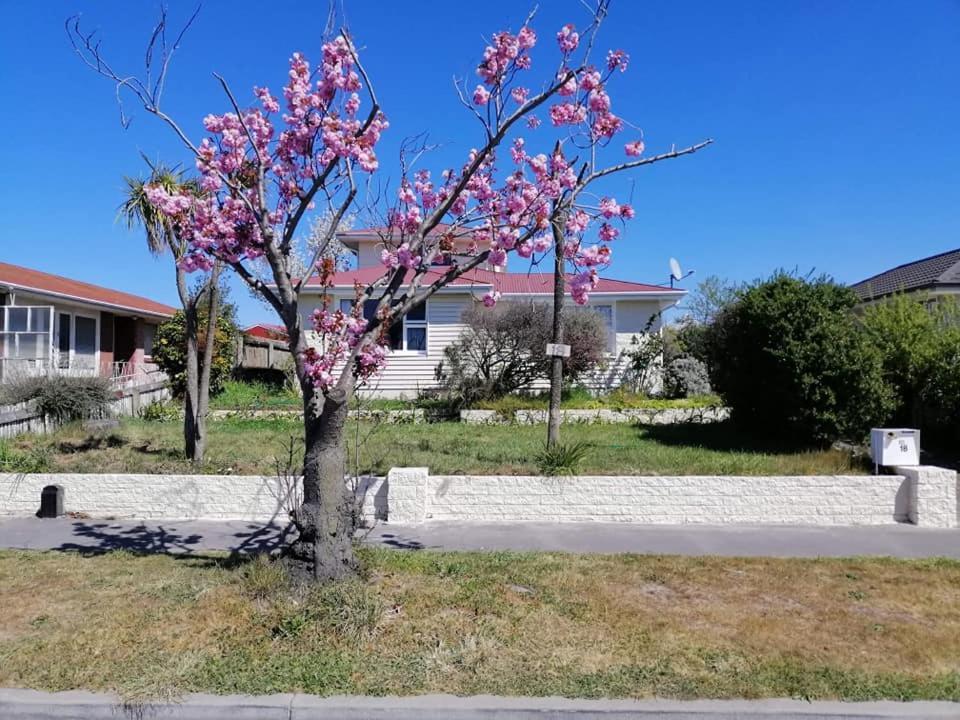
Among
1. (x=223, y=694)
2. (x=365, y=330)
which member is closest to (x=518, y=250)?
(x=365, y=330)

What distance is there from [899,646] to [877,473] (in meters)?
4.74

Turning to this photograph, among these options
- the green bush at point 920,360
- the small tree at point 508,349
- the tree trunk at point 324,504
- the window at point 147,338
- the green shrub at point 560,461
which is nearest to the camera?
the tree trunk at point 324,504

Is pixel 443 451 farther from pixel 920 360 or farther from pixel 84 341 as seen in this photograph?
pixel 84 341

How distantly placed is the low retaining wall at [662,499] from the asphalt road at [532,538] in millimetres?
171

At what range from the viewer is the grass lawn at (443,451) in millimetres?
9375

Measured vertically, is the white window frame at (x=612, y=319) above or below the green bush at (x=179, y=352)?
above

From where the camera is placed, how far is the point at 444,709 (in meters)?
3.97

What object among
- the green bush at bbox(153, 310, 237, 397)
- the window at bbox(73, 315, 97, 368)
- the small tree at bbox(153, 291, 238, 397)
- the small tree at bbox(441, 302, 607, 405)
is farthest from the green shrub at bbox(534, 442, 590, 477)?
the window at bbox(73, 315, 97, 368)

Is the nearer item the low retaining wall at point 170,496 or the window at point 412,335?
the low retaining wall at point 170,496

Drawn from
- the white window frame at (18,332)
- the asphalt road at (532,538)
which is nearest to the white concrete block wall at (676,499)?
the asphalt road at (532,538)

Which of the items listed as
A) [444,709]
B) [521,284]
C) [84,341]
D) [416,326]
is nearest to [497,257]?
[444,709]

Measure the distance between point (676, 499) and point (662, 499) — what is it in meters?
0.16

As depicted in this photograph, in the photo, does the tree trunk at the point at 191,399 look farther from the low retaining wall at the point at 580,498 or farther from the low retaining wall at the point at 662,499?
the low retaining wall at the point at 662,499

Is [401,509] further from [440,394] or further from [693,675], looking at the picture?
[440,394]
